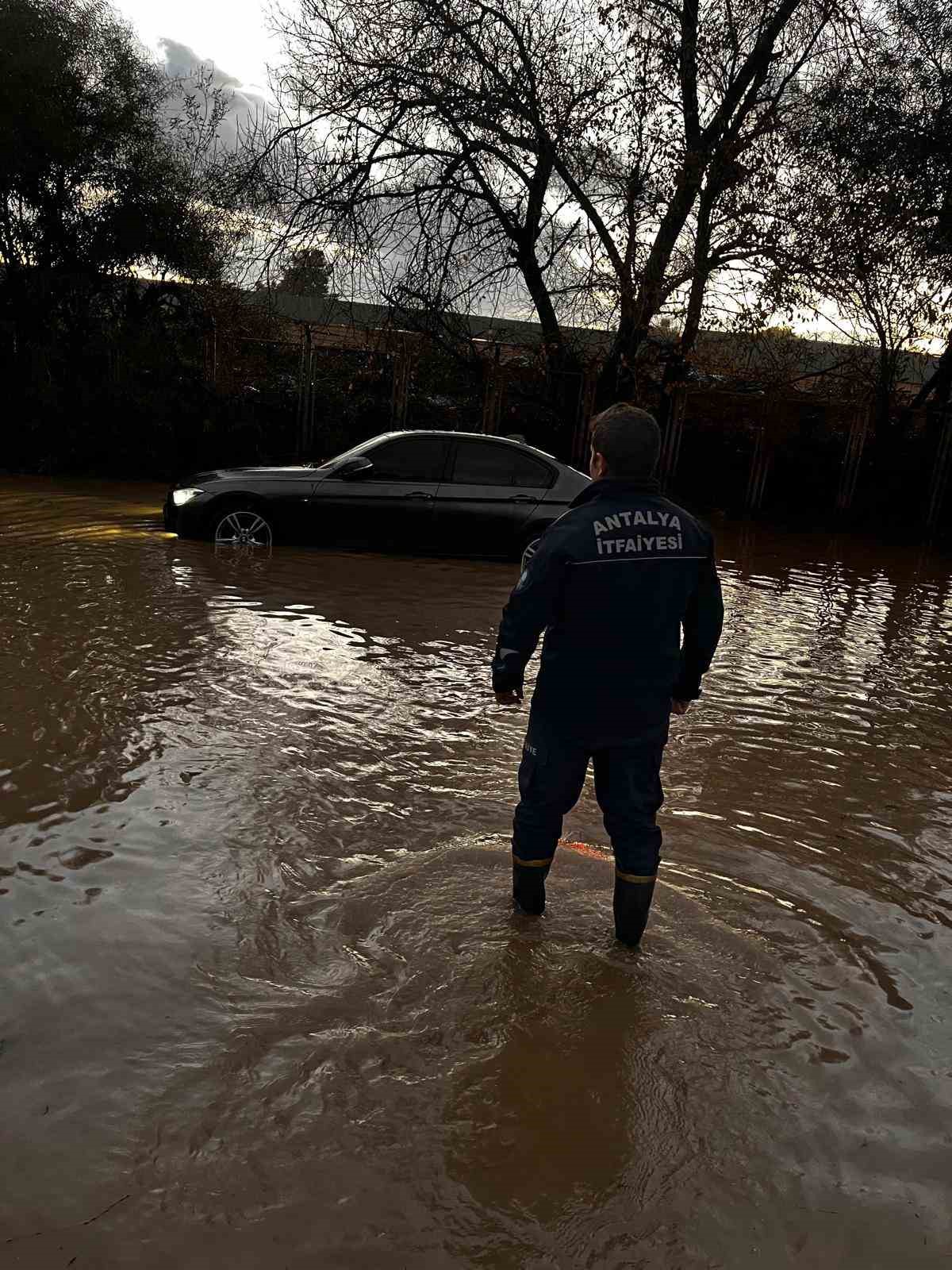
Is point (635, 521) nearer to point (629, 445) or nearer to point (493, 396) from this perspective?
point (629, 445)

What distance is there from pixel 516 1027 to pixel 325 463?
8039 mm

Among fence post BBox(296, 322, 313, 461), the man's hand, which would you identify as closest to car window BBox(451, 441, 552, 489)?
the man's hand

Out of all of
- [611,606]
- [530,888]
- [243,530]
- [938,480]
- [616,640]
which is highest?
[938,480]

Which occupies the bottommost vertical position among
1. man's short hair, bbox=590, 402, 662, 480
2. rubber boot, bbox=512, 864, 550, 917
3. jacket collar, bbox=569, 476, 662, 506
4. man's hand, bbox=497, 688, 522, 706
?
rubber boot, bbox=512, 864, 550, 917

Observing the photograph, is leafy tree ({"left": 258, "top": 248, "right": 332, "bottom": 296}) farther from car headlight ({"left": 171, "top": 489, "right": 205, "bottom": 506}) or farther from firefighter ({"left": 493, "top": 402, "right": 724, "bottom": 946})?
firefighter ({"left": 493, "top": 402, "right": 724, "bottom": 946})

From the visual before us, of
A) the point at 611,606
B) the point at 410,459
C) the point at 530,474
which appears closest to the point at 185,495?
the point at 410,459

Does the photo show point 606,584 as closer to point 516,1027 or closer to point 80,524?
point 516,1027

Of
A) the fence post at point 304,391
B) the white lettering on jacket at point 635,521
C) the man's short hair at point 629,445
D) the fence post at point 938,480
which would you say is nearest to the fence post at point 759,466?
the fence post at point 938,480

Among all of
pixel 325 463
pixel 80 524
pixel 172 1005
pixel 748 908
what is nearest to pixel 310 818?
pixel 172 1005

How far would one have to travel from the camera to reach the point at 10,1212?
7.48 feet

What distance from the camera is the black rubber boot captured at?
137 inches

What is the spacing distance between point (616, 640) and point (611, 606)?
0.37 feet

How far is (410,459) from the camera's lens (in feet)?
33.8

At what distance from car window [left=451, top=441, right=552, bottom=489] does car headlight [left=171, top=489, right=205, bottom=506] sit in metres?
2.56
